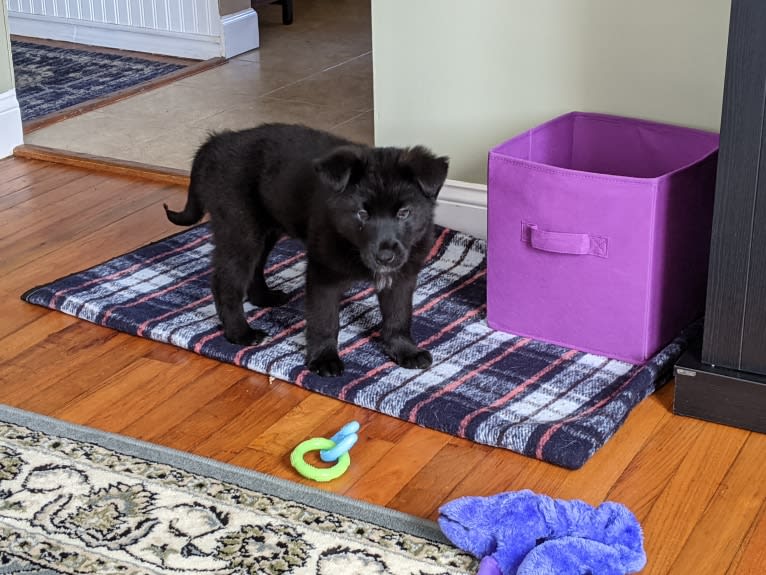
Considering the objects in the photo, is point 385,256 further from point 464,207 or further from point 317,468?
point 464,207

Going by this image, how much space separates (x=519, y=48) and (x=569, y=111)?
22 cm

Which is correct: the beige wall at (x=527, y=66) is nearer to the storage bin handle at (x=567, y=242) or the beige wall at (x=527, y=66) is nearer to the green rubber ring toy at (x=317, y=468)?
the storage bin handle at (x=567, y=242)

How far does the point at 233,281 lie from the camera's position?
252cm

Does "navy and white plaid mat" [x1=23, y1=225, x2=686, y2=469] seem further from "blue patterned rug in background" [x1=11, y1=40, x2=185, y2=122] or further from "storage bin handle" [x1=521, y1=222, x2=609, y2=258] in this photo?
"blue patterned rug in background" [x1=11, y1=40, x2=185, y2=122]

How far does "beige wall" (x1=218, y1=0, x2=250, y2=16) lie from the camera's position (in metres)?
5.11

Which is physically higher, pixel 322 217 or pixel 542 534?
pixel 322 217

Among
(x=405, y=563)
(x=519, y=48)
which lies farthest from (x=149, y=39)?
(x=405, y=563)

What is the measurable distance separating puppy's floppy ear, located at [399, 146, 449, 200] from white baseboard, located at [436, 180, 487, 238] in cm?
95

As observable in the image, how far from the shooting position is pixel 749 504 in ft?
6.40

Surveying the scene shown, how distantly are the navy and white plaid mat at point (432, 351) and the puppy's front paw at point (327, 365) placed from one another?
2 centimetres

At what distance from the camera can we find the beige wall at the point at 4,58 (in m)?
3.90

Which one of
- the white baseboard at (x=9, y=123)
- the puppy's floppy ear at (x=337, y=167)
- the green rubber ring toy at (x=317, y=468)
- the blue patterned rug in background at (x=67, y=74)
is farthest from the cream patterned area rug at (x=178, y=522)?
the blue patterned rug in background at (x=67, y=74)

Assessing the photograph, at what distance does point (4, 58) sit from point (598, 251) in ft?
8.38

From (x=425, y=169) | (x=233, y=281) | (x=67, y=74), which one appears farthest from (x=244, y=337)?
→ (x=67, y=74)
